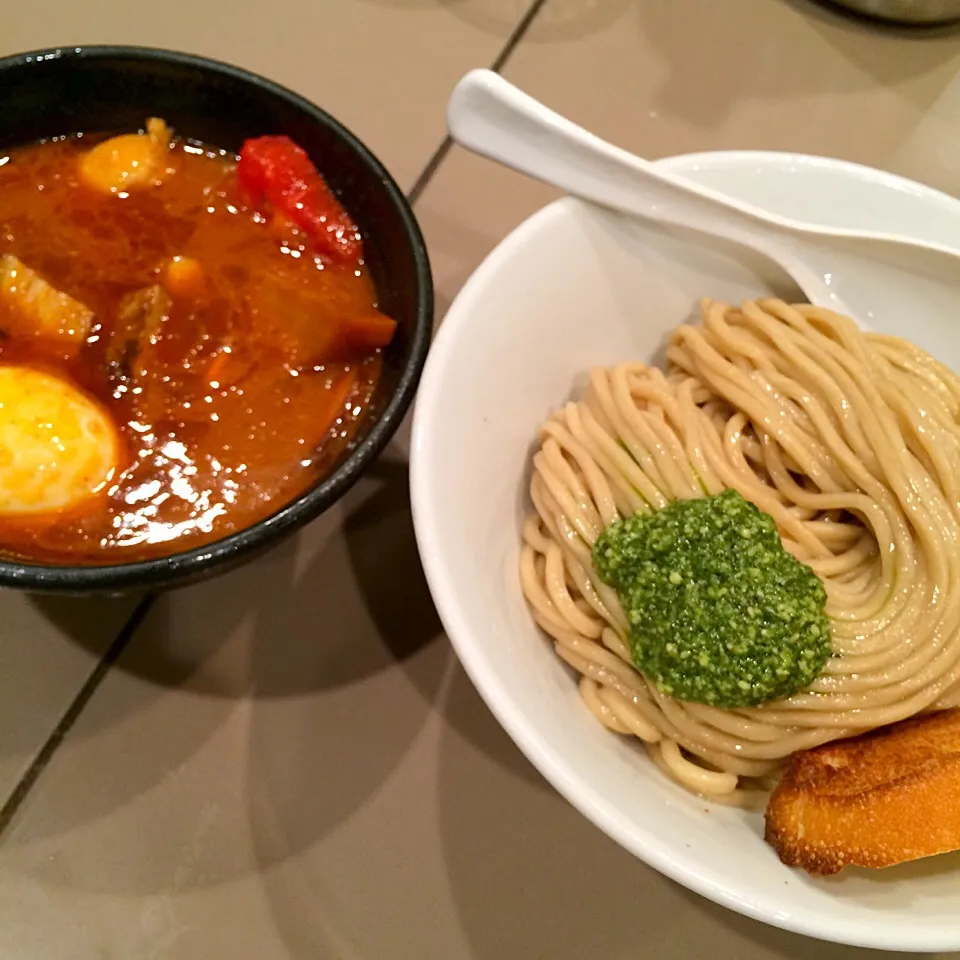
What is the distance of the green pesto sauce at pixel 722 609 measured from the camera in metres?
1.06

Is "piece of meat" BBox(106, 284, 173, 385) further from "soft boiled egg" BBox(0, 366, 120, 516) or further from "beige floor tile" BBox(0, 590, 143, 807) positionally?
"beige floor tile" BBox(0, 590, 143, 807)

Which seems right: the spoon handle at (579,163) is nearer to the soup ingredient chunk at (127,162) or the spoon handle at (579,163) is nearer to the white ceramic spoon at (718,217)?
the white ceramic spoon at (718,217)

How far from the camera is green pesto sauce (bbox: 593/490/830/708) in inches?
41.6

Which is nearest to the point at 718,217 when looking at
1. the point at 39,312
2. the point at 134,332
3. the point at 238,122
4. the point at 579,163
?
the point at 579,163

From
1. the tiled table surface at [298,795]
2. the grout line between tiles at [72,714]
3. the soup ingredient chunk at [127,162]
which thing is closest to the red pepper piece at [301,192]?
the soup ingredient chunk at [127,162]

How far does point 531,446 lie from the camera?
1.36 m

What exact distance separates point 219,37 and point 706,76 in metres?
1.12

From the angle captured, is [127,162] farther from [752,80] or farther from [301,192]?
[752,80]

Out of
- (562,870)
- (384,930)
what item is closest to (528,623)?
(562,870)

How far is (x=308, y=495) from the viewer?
105 centimetres

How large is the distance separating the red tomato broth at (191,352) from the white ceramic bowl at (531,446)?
19 centimetres

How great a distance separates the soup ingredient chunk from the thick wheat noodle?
0.78 metres

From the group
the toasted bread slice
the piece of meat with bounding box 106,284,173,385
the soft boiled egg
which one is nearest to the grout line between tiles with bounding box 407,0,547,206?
the piece of meat with bounding box 106,284,173,385

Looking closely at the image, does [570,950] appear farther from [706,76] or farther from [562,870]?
[706,76]
